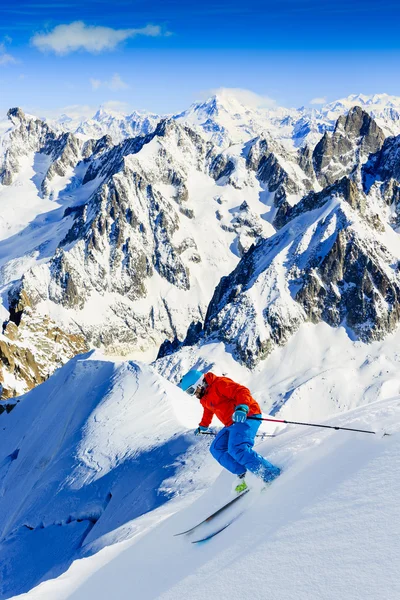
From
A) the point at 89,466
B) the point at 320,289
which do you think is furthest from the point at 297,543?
the point at 320,289

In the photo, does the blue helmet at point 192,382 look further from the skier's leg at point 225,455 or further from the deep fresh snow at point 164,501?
the deep fresh snow at point 164,501

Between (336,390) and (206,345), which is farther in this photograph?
(206,345)

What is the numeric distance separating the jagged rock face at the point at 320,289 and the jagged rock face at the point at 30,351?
47.1 metres

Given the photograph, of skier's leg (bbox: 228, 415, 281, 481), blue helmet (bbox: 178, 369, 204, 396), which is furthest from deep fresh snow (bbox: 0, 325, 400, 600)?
blue helmet (bbox: 178, 369, 204, 396)

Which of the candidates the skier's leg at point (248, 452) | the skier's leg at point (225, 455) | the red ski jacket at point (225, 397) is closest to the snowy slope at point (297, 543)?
the skier's leg at point (248, 452)

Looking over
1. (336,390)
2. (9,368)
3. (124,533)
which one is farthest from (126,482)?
(336,390)

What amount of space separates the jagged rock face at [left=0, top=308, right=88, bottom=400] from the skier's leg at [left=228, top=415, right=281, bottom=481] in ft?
238

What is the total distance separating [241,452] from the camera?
9.13m

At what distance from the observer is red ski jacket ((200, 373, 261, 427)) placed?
33.8 feet

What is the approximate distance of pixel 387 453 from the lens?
6.93 meters

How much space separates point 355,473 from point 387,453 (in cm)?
64

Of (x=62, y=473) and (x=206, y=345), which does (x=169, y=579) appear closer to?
(x=62, y=473)

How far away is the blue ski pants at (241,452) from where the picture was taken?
27.0ft

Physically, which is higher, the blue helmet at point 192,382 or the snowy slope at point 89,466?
the blue helmet at point 192,382
